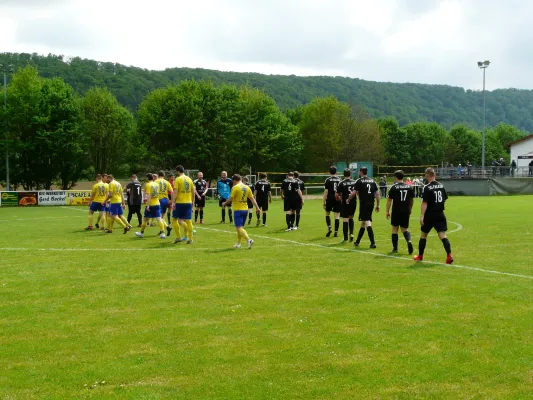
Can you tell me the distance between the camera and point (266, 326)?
25.5ft

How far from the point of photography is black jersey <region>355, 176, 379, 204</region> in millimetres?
16016

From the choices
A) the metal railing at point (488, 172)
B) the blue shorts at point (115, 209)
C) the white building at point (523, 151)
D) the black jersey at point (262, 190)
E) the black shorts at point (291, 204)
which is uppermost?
the white building at point (523, 151)

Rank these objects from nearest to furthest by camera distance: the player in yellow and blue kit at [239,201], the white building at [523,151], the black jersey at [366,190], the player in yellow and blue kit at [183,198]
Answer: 1. the player in yellow and blue kit at [239,201]
2. the black jersey at [366,190]
3. the player in yellow and blue kit at [183,198]
4. the white building at [523,151]

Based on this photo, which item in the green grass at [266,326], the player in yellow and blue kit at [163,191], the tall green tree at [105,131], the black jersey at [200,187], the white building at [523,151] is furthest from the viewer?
the tall green tree at [105,131]

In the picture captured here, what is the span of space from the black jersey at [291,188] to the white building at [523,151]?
2140 inches

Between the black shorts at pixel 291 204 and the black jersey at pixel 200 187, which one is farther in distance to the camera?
the black jersey at pixel 200 187

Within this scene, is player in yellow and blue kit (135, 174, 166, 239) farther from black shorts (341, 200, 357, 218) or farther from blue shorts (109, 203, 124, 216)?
black shorts (341, 200, 357, 218)

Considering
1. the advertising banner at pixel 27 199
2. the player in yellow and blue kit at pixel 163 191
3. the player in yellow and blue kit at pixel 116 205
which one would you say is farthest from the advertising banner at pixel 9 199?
the player in yellow and blue kit at pixel 163 191

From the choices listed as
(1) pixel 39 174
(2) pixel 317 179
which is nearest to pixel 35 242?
(1) pixel 39 174

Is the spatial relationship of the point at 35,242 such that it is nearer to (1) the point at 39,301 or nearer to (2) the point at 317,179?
(1) the point at 39,301

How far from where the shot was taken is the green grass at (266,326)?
573 cm

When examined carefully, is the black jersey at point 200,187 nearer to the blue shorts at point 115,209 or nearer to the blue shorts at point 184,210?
the blue shorts at point 115,209

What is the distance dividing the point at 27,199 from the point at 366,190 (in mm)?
36505

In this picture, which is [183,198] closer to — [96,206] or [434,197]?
[96,206]
